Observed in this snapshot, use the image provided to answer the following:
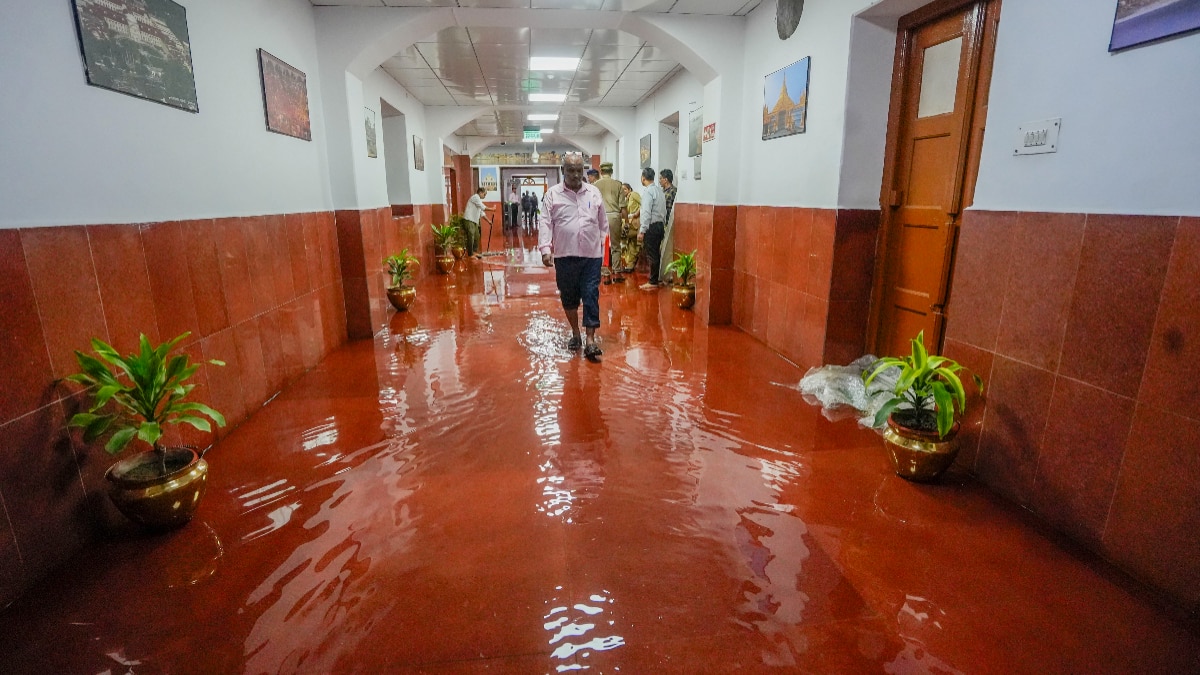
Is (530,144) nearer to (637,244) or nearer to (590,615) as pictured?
(637,244)

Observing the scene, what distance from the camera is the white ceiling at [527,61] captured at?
15.5 ft

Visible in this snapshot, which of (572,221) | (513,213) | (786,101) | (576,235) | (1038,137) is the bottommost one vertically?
(576,235)

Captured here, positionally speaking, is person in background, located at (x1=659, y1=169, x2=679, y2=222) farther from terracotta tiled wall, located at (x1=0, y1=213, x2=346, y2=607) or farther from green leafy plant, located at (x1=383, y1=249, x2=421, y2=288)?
terracotta tiled wall, located at (x1=0, y1=213, x2=346, y2=607)

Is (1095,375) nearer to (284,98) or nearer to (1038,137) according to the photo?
(1038,137)

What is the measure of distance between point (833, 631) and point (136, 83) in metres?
3.49

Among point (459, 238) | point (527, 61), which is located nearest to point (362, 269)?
point (527, 61)

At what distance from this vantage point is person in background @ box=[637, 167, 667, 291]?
747 centimetres

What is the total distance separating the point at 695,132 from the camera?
22.0ft

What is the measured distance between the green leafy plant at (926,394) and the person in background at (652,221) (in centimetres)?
515

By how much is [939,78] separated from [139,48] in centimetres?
407

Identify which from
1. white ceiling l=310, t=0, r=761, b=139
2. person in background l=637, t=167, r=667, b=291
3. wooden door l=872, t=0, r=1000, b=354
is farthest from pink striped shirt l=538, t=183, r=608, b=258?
person in background l=637, t=167, r=667, b=291

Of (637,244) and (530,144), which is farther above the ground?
(530,144)

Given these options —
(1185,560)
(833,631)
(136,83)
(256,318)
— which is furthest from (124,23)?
(1185,560)

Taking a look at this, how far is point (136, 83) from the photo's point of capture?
2459mm
